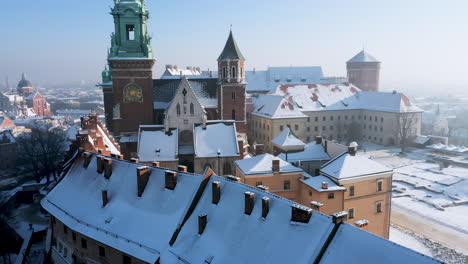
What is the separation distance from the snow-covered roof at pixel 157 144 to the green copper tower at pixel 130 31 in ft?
33.0

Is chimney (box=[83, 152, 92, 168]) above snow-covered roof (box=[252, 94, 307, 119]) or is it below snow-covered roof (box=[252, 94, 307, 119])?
below

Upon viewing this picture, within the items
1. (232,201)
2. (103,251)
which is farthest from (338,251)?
(103,251)

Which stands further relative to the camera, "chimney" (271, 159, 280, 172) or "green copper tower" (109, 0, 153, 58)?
"green copper tower" (109, 0, 153, 58)

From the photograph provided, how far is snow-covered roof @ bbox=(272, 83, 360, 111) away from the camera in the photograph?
83.1 meters

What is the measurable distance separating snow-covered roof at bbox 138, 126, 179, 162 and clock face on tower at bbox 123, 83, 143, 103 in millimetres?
5101

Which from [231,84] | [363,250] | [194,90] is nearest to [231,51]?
[231,84]

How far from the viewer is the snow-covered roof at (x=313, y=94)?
83.1 m

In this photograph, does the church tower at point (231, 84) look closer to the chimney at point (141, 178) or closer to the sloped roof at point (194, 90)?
the sloped roof at point (194, 90)

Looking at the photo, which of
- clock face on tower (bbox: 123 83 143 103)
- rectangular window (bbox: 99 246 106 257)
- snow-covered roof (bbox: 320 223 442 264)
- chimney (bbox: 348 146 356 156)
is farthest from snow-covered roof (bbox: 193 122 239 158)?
snow-covered roof (bbox: 320 223 442 264)

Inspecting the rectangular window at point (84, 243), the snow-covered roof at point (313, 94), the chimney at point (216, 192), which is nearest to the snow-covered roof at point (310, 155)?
the chimney at point (216, 192)

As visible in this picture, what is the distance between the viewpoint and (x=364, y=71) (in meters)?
103

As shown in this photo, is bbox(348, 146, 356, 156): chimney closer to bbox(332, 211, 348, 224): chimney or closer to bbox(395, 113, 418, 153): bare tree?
bbox(332, 211, 348, 224): chimney

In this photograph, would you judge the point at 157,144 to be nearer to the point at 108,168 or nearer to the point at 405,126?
→ the point at 108,168

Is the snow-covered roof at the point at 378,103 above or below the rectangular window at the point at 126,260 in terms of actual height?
above
